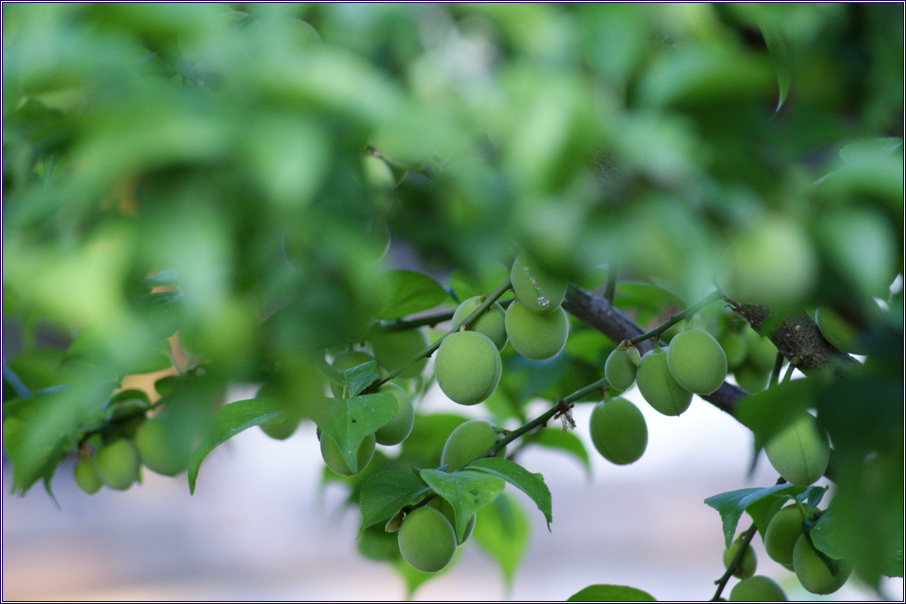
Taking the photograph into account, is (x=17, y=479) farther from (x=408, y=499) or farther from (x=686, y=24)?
(x=686, y=24)

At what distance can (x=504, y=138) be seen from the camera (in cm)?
14

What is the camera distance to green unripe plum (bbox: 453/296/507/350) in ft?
1.24

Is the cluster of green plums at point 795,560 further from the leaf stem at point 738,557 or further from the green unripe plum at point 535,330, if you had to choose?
the green unripe plum at point 535,330

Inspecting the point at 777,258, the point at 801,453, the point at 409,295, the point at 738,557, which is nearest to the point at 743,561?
the point at 738,557

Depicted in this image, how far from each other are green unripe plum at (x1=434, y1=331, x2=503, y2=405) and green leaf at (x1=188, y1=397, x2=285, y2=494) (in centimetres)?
8

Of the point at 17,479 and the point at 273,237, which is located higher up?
the point at 273,237

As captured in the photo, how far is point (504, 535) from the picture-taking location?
1.86 ft

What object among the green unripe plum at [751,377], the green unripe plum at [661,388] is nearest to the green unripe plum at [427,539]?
the green unripe plum at [661,388]

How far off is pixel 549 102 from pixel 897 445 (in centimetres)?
11

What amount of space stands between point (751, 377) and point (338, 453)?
267mm

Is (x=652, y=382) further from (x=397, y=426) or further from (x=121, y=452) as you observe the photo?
(x=121, y=452)

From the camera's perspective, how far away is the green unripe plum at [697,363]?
35 centimetres

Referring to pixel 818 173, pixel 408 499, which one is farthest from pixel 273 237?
pixel 408 499

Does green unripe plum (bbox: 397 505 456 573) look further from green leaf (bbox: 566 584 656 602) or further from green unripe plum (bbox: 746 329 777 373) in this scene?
green unripe plum (bbox: 746 329 777 373)
